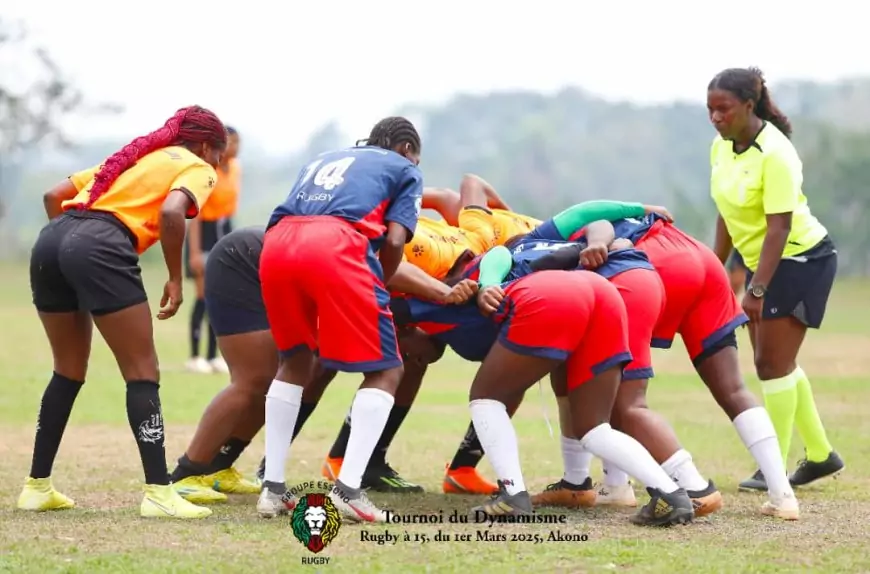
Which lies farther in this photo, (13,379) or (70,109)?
(70,109)

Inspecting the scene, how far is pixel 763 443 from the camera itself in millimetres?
6430

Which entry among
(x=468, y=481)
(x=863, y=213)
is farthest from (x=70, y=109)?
(x=468, y=481)

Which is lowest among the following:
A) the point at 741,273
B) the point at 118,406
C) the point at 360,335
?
the point at 118,406

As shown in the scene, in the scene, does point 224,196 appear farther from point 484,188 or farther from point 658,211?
point 658,211

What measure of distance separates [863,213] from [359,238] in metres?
42.1

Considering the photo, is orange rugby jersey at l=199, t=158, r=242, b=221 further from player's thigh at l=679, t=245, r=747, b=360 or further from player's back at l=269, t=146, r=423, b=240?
player's thigh at l=679, t=245, r=747, b=360

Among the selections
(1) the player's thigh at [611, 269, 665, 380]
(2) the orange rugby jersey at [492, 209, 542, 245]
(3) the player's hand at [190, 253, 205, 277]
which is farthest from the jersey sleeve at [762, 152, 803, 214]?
(3) the player's hand at [190, 253, 205, 277]

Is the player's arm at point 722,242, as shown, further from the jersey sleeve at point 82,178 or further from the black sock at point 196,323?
the black sock at point 196,323

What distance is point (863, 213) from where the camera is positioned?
1770 inches

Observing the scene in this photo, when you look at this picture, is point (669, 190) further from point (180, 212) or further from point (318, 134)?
point (180, 212)

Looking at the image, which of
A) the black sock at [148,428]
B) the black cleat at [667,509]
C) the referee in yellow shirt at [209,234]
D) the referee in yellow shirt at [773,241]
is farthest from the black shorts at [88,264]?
the referee in yellow shirt at [209,234]

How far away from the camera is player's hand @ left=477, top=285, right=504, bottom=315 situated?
6.00 m

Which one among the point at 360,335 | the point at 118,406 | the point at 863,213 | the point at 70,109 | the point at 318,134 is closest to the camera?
the point at 360,335

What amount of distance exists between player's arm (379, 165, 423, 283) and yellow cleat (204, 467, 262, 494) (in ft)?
5.38
